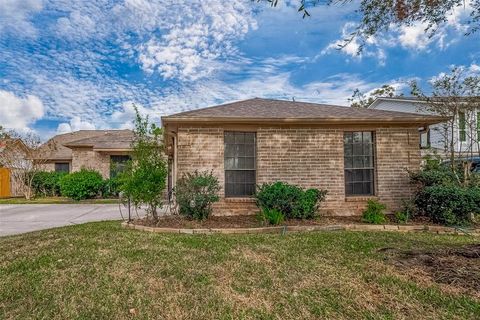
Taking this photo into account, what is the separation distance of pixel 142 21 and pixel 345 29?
676 cm

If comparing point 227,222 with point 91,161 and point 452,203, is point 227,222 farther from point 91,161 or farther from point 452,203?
point 91,161

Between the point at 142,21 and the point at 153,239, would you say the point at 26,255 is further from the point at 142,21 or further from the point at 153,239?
the point at 142,21

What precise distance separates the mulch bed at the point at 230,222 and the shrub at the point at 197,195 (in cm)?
23

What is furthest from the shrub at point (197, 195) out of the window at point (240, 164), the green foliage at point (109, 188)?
the green foliage at point (109, 188)

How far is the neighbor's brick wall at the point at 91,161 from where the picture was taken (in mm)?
19031

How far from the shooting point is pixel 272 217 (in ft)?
25.0

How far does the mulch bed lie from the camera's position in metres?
7.66

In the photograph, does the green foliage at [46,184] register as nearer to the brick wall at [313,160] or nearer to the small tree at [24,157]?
the small tree at [24,157]

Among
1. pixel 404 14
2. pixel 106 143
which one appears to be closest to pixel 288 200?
pixel 404 14

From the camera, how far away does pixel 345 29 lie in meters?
5.36

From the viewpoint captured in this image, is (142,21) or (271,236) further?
(142,21)

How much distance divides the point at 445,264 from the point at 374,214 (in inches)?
145

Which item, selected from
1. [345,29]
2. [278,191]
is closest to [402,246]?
[278,191]

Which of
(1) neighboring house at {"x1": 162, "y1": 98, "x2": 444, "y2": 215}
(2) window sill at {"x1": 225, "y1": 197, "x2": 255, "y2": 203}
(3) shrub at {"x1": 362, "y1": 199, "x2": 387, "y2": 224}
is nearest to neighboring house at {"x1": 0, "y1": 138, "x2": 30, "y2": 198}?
(1) neighboring house at {"x1": 162, "y1": 98, "x2": 444, "y2": 215}
